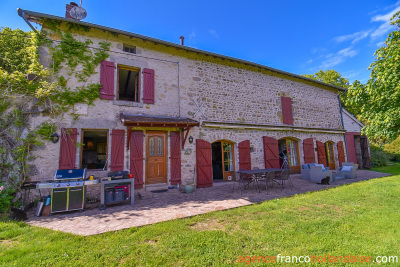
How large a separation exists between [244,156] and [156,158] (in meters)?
3.85

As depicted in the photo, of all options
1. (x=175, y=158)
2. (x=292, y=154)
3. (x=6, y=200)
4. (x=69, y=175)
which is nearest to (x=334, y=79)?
(x=292, y=154)

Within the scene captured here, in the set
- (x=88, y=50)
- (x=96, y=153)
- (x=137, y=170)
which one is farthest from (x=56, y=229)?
(x=96, y=153)

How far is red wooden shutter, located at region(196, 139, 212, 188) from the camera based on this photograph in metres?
7.00

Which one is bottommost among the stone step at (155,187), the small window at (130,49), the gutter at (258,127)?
the stone step at (155,187)

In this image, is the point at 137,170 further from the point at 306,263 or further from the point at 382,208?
the point at 382,208

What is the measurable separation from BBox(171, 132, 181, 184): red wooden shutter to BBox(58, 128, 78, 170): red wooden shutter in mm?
3057

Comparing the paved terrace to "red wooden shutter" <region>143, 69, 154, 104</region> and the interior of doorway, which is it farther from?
"red wooden shutter" <region>143, 69, 154, 104</region>

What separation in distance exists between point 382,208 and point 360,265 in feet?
9.40

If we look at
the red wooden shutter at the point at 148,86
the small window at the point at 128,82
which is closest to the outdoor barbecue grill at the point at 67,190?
the red wooden shutter at the point at 148,86

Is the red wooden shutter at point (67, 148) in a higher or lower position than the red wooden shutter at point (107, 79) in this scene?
lower

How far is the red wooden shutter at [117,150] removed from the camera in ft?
19.0

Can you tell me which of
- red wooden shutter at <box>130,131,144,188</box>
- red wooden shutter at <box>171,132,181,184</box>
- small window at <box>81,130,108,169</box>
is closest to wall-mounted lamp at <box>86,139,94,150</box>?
small window at <box>81,130,108,169</box>

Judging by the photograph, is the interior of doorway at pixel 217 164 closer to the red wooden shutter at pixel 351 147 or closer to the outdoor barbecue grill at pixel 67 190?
the outdoor barbecue grill at pixel 67 190

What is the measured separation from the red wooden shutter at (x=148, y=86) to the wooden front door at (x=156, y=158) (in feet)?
4.11
